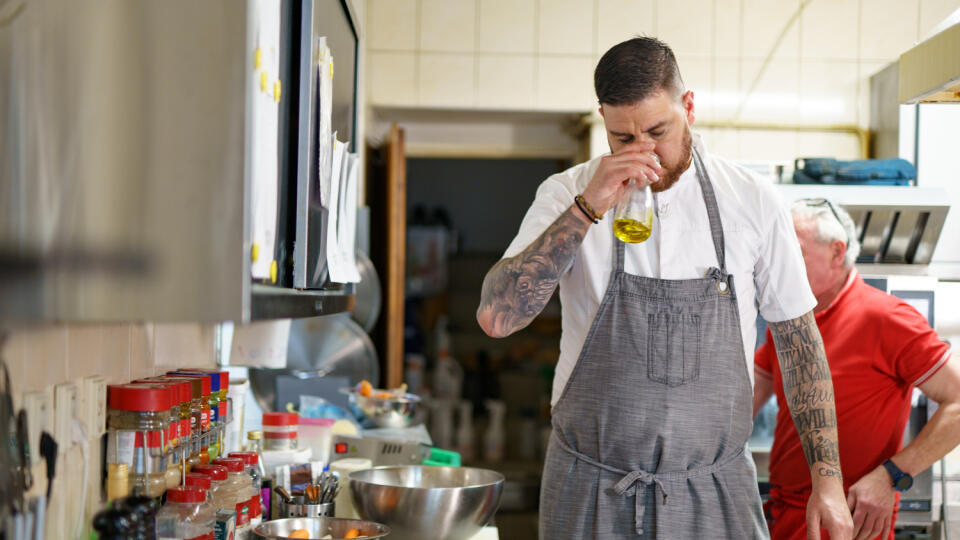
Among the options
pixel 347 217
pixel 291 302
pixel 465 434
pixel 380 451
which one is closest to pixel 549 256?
pixel 347 217

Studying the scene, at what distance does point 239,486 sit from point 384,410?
1.61 m

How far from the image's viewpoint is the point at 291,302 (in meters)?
1.23

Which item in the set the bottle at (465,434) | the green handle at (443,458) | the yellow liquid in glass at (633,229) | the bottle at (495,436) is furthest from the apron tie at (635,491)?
the bottle at (495,436)

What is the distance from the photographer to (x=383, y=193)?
16.1 ft

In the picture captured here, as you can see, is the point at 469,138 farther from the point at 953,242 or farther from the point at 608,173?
the point at 608,173

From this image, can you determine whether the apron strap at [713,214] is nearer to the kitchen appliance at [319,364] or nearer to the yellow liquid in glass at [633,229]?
the yellow liquid in glass at [633,229]

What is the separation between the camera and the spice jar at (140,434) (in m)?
1.39

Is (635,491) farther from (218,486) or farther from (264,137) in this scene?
(264,137)

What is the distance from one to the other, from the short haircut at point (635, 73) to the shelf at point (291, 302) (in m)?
0.62

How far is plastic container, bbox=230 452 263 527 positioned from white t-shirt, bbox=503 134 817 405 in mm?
615

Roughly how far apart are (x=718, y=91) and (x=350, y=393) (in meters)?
2.24

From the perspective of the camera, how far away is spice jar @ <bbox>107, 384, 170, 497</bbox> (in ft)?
4.58

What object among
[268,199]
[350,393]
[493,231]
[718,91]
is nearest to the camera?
[268,199]

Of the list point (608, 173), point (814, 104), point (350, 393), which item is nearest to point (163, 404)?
point (608, 173)
